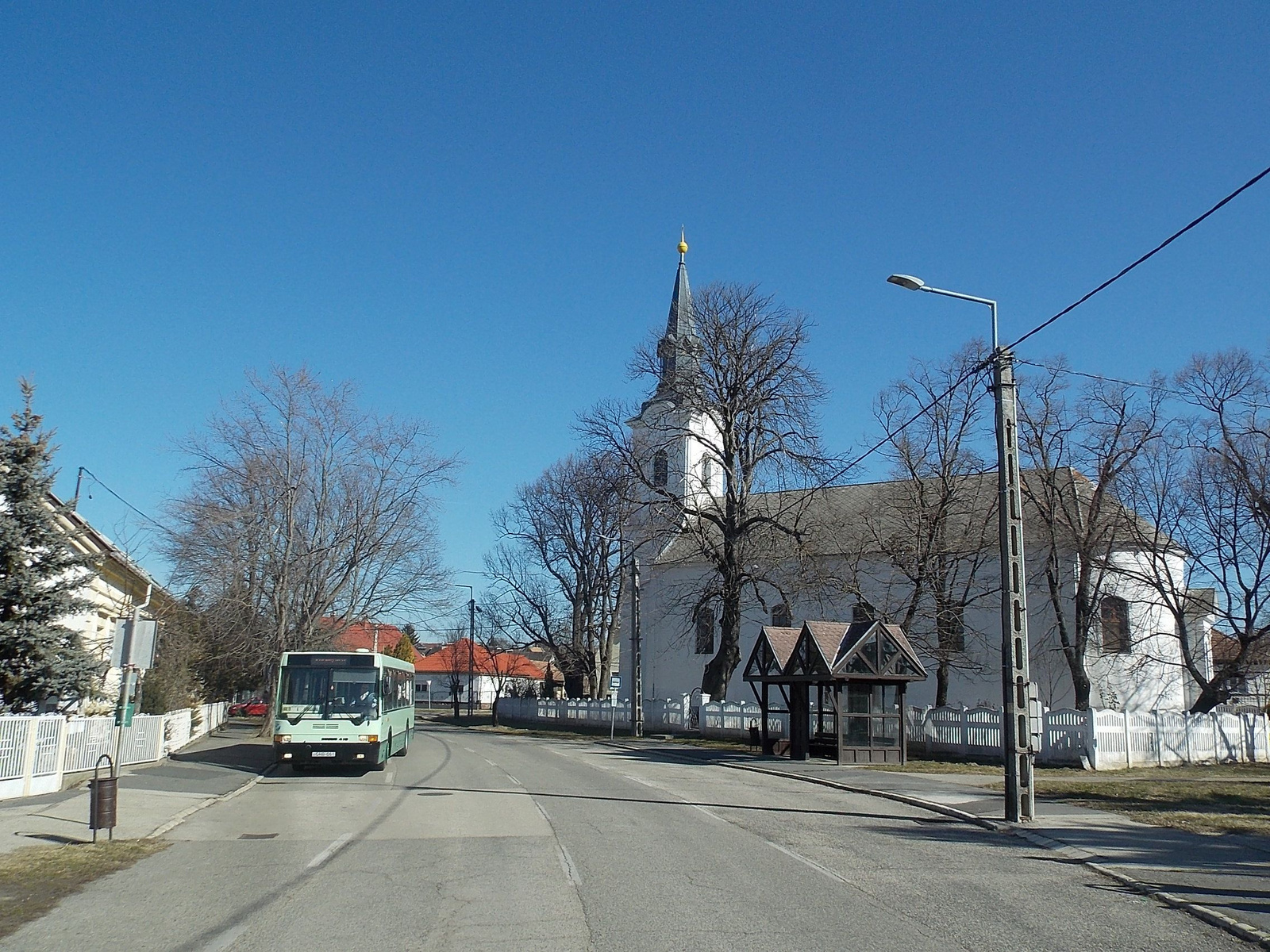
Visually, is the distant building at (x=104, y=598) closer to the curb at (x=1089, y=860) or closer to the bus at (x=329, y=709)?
the bus at (x=329, y=709)

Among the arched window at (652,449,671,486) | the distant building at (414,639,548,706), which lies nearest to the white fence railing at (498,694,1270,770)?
the arched window at (652,449,671,486)

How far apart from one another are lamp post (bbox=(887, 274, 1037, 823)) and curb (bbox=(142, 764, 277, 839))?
11941 mm

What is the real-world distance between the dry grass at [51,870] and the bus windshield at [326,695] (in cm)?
943

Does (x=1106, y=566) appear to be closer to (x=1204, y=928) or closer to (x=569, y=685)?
(x=1204, y=928)

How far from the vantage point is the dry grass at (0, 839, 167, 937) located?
8.86 meters

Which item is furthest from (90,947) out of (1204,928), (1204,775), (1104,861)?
(1204,775)

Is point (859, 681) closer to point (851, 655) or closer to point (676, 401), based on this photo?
point (851, 655)

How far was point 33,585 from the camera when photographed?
1856cm

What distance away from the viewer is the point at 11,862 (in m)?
10.7

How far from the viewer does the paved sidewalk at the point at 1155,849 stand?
1000 centimetres

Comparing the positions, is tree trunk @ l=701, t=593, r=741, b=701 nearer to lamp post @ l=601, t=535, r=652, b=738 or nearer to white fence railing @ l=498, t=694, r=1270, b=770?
white fence railing @ l=498, t=694, r=1270, b=770

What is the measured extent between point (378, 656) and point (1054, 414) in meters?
26.2

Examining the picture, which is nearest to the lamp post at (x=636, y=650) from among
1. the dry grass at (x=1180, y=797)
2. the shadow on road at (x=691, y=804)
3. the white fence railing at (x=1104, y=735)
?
the white fence railing at (x=1104, y=735)

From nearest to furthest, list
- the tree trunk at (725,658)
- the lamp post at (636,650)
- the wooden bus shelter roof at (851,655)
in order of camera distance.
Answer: the wooden bus shelter roof at (851,655), the lamp post at (636,650), the tree trunk at (725,658)
